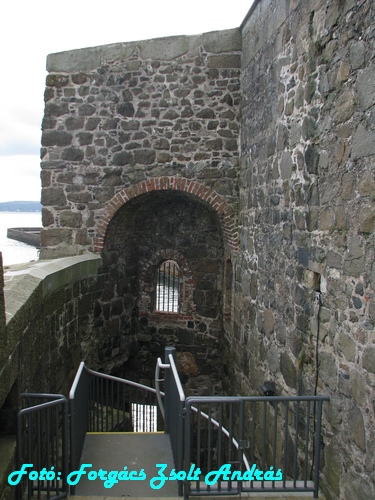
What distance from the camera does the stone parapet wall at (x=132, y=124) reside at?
25.2 feet

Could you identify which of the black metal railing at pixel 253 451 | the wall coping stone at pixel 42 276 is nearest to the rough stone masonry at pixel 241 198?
the black metal railing at pixel 253 451

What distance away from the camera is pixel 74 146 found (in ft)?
26.6

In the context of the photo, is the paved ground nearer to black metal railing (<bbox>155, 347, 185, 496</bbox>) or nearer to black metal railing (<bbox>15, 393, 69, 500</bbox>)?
black metal railing (<bbox>155, 347, 185, 496</bbox>)

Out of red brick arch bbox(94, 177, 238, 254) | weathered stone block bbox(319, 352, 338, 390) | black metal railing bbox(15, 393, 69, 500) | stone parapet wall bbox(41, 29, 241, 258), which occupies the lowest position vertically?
black metal railing bbox(15, 393, 69, 500)

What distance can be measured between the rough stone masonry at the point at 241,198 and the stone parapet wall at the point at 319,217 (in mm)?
20

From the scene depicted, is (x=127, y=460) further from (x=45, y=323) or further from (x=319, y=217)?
(x=319, y=217)

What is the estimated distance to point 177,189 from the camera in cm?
787

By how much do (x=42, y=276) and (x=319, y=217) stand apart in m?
3.33

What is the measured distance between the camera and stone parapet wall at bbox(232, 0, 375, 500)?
3533 mm

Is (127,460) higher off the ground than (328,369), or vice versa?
(328,369)

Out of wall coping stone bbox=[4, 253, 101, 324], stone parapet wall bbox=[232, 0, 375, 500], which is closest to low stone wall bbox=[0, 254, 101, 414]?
wall coping stone bbox=[4, 253, 101, 324]

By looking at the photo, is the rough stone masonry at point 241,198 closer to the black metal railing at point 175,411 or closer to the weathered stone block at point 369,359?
the weathered stone block at point 369,359

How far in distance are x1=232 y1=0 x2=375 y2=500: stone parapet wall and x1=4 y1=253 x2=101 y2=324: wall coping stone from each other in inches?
109

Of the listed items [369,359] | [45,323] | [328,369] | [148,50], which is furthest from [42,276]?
[148,50]
